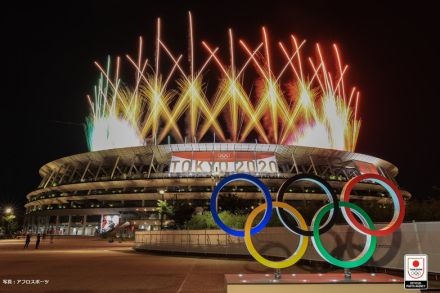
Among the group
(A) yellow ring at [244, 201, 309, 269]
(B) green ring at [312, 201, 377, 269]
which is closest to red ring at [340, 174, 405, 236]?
(B) green ring at [312, 201, 377, 269]

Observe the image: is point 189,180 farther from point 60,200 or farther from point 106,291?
point 106,291

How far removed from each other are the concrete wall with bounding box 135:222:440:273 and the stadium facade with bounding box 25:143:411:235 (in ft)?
110

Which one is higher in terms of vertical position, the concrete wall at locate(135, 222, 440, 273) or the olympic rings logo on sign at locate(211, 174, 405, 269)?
the olympic rings logo on sign at locate(211, 174, 405, 269)

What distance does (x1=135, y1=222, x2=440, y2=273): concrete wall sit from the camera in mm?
15688

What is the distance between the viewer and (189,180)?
72625 mm

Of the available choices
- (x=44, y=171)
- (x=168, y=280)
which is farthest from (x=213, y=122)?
(x=44, y=171)

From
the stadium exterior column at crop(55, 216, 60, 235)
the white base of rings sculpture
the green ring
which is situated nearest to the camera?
the white base of rings sculpture

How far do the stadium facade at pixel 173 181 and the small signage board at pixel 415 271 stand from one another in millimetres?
60813

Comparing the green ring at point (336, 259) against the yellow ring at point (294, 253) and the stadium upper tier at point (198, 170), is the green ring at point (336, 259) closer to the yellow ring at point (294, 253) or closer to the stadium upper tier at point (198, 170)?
the yellow ring at point (294, 253)

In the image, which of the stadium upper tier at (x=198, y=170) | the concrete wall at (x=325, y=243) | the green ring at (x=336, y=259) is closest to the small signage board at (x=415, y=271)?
the green ring at (x=336, y=259)

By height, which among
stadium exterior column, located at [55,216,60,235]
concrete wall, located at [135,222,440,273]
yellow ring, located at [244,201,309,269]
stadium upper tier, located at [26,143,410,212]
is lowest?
stadium exterior column, located at [55,216,60,235]

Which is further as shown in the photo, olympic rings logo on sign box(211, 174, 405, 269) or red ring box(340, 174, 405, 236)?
red ring box(340, 174, 405, 236)

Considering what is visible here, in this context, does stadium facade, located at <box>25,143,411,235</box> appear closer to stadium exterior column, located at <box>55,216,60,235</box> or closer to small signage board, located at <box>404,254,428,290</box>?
stadium exterior column, located at <box>55,216,60,235</box>

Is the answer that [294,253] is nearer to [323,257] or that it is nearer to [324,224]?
[323,257]
